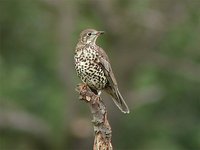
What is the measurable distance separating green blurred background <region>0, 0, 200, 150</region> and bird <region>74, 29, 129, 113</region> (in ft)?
31.0

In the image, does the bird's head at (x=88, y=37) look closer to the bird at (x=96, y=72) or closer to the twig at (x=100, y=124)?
the bird at (x=96, y=72)

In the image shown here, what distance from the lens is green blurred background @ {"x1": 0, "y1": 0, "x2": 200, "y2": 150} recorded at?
21859 mm

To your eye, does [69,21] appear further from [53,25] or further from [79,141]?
[79,141]

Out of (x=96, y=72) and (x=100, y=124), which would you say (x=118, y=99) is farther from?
(x=100, y=124)

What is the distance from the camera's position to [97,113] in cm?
1041

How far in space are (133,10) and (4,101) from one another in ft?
10.9

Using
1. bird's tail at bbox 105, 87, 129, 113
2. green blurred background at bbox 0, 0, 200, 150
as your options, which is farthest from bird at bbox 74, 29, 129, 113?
green blurred background at bbox 0, 0, 200, 150

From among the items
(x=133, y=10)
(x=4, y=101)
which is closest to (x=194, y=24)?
(x=133, y=10)

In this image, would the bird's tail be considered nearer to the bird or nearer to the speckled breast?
the bird

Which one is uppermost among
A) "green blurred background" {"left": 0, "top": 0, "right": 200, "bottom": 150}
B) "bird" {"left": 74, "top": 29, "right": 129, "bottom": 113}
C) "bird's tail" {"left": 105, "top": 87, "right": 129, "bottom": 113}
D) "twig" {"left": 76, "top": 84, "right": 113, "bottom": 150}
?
"green blurred background" {"left": 0, "top": 0, "right": 200, "bottom": 150}

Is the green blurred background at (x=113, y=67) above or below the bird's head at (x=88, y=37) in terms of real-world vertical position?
above

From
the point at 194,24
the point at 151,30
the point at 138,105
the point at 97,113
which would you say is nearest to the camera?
the point at 97,113

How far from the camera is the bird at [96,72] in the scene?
11.4 m

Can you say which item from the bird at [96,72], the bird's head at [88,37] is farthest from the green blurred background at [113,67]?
the bird at [96,72]
